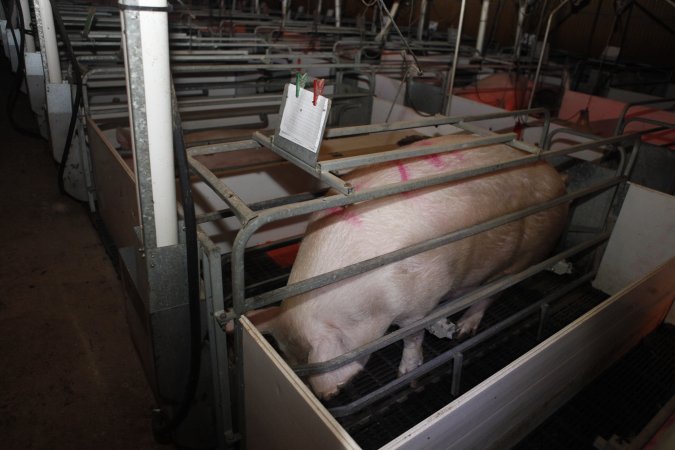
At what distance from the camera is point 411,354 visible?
2277mm

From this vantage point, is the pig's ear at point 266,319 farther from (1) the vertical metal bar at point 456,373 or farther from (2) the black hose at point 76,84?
(2) the black hose at point 76,84

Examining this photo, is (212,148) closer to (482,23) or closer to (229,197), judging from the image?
(229,197)

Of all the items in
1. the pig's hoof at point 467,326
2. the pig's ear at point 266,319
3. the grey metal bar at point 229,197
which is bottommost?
the pig's hoof at point 467,326

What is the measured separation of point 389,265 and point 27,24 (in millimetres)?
4601

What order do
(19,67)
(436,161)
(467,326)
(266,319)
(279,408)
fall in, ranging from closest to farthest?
(279,408) < (266,319) < (436,161) < (467,326) < (19,67)

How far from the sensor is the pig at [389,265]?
1922 millimetres

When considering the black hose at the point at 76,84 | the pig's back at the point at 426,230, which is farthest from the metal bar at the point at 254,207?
the black hose at the point at 76,84

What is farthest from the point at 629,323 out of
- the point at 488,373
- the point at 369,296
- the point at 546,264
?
the point at 369,296

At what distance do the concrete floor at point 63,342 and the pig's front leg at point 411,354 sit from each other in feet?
4.13

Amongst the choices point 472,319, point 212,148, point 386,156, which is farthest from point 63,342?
point 472,319

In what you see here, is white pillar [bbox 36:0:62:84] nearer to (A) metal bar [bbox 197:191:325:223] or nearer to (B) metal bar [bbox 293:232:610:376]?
(A) metal bar [bbox 197:191:325:223]

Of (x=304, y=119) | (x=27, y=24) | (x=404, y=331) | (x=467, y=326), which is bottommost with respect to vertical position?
(x=467, y=326)

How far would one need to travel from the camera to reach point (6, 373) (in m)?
2.50

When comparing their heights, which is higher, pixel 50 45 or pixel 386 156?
pixel 50 45
